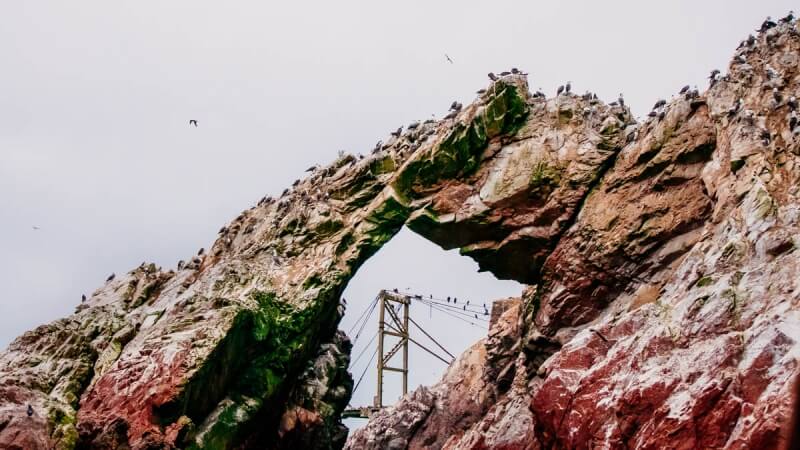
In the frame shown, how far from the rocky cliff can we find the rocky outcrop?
0.06m

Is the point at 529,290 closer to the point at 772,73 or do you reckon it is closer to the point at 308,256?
the point at 308,256

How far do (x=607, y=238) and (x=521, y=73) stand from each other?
9.43 m

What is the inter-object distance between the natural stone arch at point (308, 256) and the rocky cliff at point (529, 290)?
9cm

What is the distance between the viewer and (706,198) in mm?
25391

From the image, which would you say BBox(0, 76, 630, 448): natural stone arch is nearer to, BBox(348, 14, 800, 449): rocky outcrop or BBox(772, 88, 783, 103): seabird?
BBox(348, 14, 800, 449): rocky outcrop

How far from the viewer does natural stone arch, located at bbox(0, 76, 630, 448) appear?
1027 inches

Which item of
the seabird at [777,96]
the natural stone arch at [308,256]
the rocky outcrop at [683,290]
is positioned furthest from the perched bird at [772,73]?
the natural stone arch at [308,256]

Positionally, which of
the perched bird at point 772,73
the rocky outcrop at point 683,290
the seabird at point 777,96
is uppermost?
the perched bird at point 772,73

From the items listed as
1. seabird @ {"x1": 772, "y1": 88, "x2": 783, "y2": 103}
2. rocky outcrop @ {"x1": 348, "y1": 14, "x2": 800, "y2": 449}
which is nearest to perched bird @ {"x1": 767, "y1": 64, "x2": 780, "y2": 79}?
rocky outcrop @ {"x1": 348, "y1": 14, "x2": 800, "y2": 449}

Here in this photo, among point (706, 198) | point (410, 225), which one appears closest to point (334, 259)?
point (410, 225)

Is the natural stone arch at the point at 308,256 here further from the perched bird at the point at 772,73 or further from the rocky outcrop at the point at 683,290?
the perched bird at the point at 772,73

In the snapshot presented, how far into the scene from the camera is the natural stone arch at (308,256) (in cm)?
2610

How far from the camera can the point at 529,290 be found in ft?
116

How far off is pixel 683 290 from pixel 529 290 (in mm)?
15660
